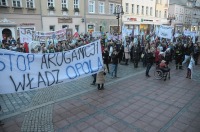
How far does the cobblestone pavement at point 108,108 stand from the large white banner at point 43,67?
110 cm

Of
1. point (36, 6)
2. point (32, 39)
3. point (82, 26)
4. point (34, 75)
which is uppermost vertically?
point (36, 6)

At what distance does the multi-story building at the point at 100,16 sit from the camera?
26.7 metres

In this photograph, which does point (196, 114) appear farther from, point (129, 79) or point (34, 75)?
point (34, 75)

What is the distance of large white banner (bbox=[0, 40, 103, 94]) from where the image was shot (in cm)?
502

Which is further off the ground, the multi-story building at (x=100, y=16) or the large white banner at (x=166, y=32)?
the multi-story building at (x=100, y=16)

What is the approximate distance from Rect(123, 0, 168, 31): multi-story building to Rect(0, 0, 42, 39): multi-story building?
17461 millimetres

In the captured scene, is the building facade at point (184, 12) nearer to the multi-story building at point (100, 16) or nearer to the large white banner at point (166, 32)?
the multi-story building at point (100, 16)

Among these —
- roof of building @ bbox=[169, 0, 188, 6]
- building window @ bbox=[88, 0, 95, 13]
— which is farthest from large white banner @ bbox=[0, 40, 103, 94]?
roof of building @ bbox=[169, 0, 188, 6]

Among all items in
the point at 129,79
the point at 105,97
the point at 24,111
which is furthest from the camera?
the point at 129,79

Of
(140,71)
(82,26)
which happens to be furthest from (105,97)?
(82,26)

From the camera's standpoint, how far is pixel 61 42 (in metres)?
15.1

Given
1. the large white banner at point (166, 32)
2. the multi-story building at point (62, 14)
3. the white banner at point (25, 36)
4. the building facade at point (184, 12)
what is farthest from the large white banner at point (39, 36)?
the building facade at point (184, 12)

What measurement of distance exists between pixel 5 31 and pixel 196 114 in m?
19.6

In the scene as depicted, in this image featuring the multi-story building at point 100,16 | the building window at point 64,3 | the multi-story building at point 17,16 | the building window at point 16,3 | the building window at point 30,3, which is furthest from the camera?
the multi-story building at point 100,16
